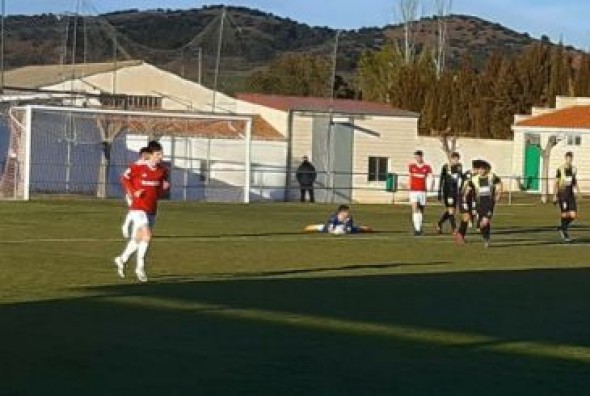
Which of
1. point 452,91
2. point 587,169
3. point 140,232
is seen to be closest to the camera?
point 140,232

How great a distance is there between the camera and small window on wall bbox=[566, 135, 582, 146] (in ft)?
228

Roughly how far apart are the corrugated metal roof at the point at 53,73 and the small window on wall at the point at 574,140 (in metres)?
21.4

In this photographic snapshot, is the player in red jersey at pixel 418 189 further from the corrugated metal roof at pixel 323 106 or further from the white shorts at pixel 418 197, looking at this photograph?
the corrugated metal roof at pixel 323 106

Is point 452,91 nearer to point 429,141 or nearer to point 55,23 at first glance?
point 429,141

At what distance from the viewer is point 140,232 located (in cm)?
1948

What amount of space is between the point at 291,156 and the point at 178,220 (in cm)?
2643

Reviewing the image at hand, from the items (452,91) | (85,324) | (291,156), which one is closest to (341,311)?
(85,324)

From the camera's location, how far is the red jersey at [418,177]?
1289 inches

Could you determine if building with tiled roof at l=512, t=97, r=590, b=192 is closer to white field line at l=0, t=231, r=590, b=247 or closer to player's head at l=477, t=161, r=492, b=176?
white field line at l=0, t=231, r=590, b=247

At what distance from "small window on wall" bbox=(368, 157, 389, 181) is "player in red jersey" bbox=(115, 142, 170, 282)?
46006mm

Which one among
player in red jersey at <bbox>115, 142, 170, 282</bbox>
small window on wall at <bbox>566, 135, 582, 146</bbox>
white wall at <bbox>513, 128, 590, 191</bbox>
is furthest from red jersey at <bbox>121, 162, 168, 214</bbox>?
small window on wall at <bbox>566, 135, 582, 146</bbox>

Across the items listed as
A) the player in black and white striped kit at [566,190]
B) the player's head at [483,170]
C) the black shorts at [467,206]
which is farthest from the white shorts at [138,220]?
the player in black and white striped kit at [566,190]

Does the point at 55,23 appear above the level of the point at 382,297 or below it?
above

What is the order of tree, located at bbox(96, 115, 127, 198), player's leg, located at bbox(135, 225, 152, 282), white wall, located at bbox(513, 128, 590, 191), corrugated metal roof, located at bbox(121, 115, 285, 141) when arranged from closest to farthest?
player's leg, located at bbox(135, 225, 152, 282) → tree, located at bbox(96, 115, 127, 198) → corrugated metal roof, located at bbox(121, 115, 285, 141) → white wall, located at bbox(513, 128, 590, 191)
